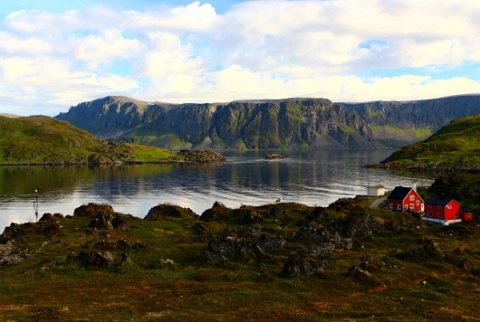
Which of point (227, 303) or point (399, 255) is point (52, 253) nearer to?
point (227, 303)

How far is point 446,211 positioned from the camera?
114938mm

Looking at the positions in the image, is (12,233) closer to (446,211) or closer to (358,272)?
(358,272)

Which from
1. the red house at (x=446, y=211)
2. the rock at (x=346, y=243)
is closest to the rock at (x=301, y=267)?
the rock at (x=346, y=243)

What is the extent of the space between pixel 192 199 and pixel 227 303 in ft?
461

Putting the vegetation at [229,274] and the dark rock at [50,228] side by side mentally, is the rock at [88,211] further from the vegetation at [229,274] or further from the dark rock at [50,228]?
the dark rock at [50,228]

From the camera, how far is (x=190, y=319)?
43.1 meters

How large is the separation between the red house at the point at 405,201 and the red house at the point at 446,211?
7766mm

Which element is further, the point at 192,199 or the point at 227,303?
the point at 192,199

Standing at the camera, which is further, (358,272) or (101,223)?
(101,223)

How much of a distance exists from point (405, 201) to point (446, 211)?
1381 cm

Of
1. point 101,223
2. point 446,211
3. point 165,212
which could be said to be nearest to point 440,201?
point 446,211

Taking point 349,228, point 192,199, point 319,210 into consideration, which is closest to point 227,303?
point 349,228

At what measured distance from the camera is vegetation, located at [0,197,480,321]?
152ft

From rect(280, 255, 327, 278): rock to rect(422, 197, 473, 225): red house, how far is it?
223 feet
